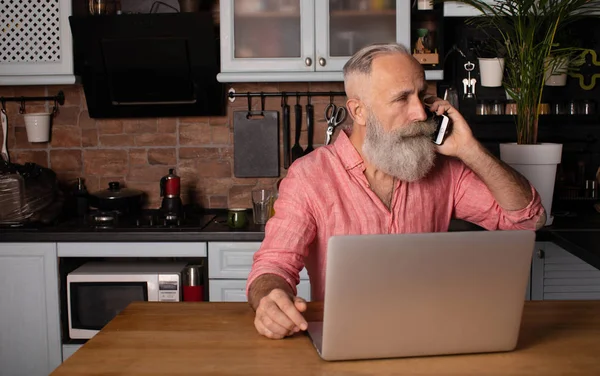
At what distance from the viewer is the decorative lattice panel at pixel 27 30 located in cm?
355

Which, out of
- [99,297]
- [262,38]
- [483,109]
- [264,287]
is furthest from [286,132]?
[264,287]

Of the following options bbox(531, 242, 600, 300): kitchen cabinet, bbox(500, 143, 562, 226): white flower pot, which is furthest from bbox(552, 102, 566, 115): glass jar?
bbox(531, 242, 600, 300): kitchen cabinet

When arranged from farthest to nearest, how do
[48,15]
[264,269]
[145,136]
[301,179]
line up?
[145,136]
[48,15]
[301,179]
[264,269]

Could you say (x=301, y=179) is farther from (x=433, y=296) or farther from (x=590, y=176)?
(x=590, y=176)

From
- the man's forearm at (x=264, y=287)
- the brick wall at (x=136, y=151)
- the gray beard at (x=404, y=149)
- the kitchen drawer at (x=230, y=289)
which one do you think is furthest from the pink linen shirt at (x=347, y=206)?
the brick wall at (x=136, y=151)

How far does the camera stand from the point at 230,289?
128 inches

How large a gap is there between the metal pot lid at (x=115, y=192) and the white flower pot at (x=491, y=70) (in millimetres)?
1794

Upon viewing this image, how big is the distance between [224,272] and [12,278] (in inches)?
37.0

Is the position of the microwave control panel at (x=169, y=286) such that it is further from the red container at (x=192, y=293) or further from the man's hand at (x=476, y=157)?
the man's hand at (x=476, y=157)

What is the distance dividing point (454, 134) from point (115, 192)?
2.06 m

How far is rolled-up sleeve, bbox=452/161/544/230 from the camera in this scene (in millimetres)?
2078

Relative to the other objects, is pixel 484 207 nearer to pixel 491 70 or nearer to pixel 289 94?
pixel 491 70

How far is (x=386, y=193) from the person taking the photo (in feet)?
7.08

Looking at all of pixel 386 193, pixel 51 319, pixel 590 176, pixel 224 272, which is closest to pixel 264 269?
pixel 386 193
